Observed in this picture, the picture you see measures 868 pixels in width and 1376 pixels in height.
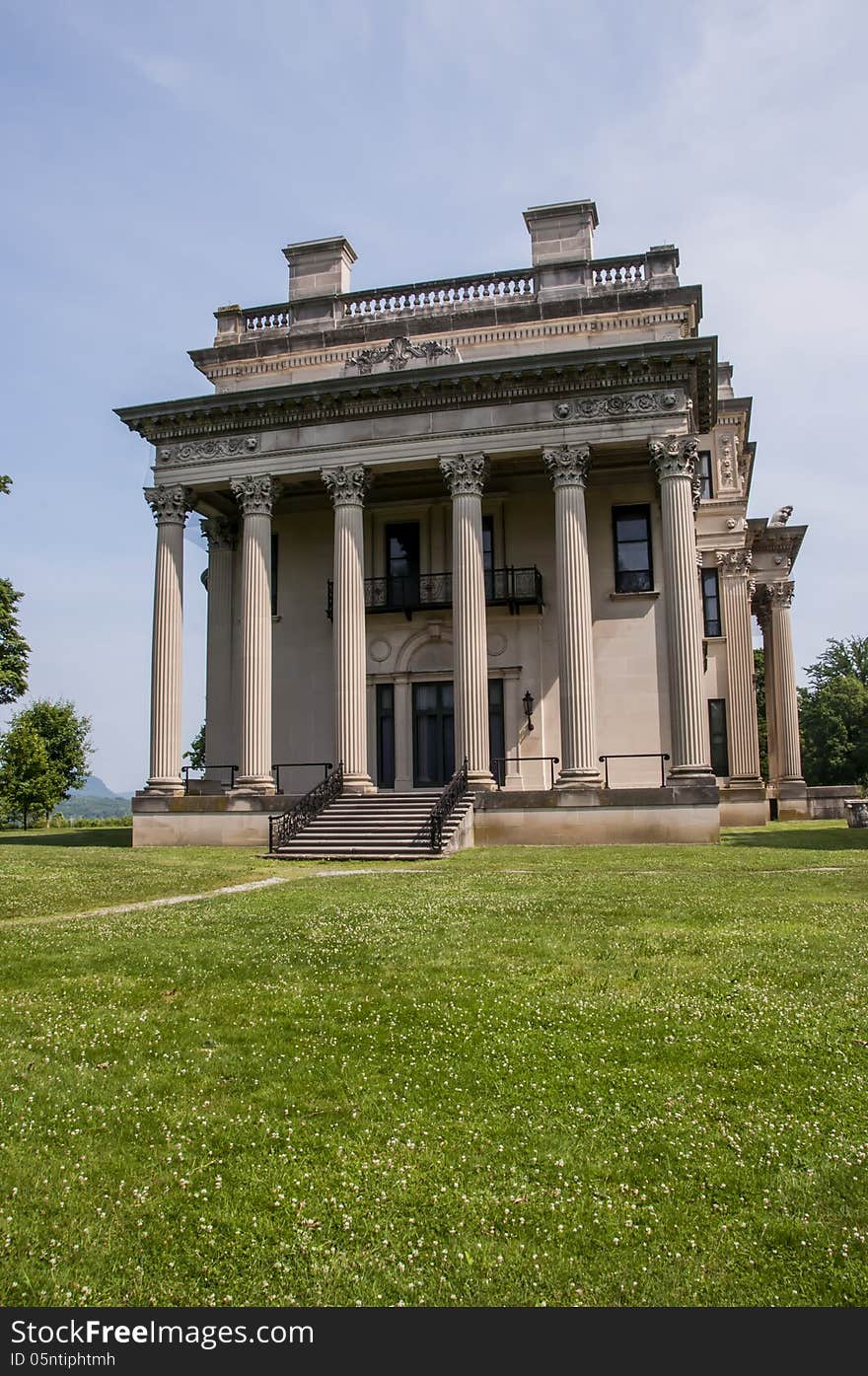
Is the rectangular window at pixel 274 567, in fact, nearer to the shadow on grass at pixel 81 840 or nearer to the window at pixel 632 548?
the shadow on grass at pixel 81 840

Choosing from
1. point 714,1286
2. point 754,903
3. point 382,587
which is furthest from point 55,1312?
point 382,587

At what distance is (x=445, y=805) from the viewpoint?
24.9m

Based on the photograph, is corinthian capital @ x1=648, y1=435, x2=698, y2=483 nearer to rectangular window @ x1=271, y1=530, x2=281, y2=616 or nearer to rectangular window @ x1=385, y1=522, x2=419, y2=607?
rectangular window @ x1=385, y1=522, x2=419, y2=607

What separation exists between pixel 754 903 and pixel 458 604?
1719cm

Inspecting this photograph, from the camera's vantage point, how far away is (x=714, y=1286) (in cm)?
438

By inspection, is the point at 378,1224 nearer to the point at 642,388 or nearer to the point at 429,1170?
the point at 429,1170

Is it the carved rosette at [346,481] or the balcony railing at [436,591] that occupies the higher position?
the carved rosette at [346,481]

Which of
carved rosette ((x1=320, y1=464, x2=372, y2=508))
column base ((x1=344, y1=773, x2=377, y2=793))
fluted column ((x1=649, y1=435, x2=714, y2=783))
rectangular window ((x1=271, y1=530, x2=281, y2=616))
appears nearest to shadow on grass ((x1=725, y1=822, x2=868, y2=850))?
fluted column ((x1=649, y1=435, x2=714, y2=783))

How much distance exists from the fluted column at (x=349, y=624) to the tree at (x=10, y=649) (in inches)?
477

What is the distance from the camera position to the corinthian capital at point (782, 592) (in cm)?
4691

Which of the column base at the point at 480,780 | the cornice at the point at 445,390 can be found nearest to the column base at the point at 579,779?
the column base at the point at 480,780

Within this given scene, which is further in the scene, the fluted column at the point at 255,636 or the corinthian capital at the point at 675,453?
the fluted column at the point at 255,636

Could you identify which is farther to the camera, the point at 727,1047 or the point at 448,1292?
the point at 727,1047

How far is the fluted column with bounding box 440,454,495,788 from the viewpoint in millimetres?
27906
